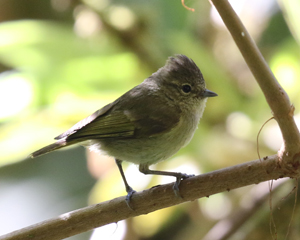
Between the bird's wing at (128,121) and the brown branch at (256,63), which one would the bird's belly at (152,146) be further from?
the brown branch at (256,63)

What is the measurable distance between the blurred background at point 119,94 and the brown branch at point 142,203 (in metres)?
0.94

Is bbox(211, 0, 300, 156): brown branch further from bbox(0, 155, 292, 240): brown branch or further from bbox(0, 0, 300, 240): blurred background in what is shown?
bbox(0, 0, 300, 240): blurred background

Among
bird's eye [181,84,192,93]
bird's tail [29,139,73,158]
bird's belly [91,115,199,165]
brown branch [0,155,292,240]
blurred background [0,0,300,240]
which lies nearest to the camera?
brown branch [0,155,292,240]

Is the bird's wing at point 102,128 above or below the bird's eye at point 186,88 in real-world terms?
below

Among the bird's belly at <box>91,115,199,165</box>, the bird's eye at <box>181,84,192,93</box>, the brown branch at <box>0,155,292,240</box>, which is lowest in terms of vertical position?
the brown branch at <box>0,155,292,240</box>

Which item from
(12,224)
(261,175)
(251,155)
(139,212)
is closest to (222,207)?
(251,155)

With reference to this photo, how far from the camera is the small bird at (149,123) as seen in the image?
2414 mm

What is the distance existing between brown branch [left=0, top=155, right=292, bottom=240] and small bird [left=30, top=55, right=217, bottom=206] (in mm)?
310

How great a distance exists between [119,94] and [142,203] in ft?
4.88

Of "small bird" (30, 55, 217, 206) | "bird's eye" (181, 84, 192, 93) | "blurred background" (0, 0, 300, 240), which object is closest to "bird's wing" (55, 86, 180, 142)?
"small bird" (30, 55, 217, 206)

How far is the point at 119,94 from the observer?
3.22 m

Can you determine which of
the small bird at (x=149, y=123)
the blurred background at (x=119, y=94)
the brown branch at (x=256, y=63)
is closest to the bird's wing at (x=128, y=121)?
the small bird at (x=149, y=123)

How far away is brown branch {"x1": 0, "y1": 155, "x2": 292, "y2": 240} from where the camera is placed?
1.62m

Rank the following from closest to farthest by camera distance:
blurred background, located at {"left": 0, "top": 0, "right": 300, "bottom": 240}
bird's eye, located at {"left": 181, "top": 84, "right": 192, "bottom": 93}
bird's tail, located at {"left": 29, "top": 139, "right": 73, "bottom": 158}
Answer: bird's tail, located at {"left": 29, "top": 139, "right": 73, "bottom": 158} → bird's eye, located at {"left": 181, "top": 84, "right": 192, "bottom": 93} → blurred background, located at {"left": 0, "top": 0, "right": 300, "bottom": 240}
